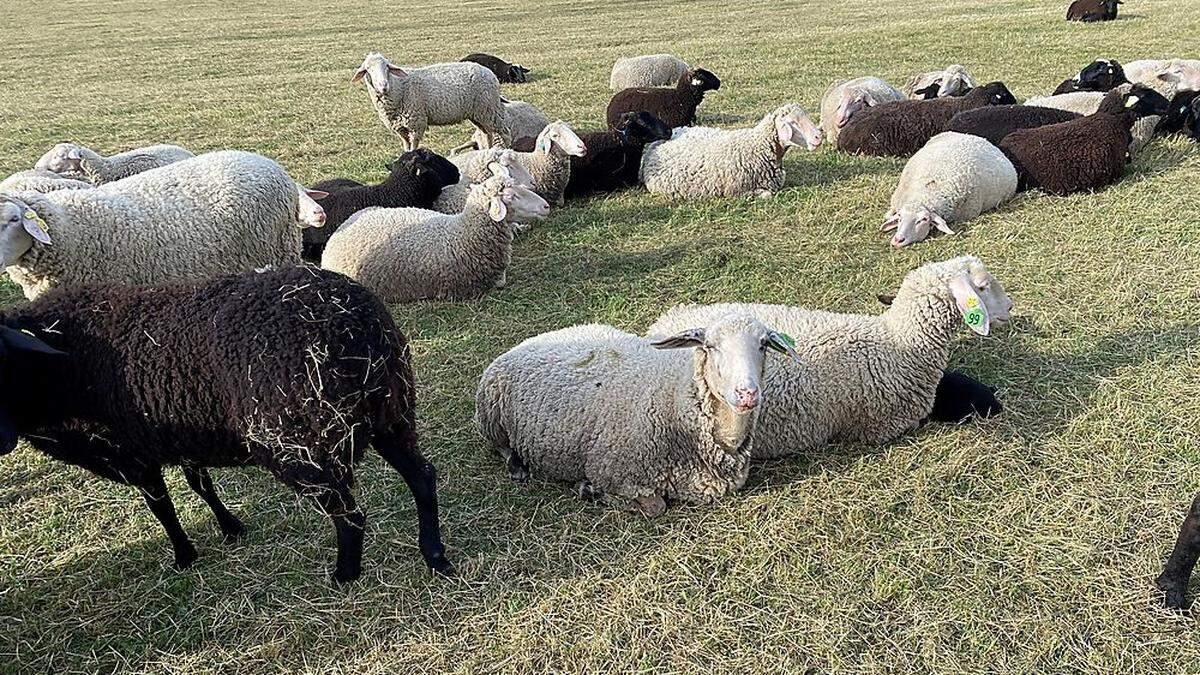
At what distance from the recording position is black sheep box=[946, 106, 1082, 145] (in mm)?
7730

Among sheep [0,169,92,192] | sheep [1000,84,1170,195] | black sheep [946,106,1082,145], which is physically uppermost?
sheep [0,169,92,192]

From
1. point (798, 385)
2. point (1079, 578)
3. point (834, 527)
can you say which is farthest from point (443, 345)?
point (1079, 578)

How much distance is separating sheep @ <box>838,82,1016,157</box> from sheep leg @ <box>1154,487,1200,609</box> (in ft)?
20.7

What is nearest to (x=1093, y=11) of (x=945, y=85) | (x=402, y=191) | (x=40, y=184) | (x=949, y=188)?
(x=945, y=85)

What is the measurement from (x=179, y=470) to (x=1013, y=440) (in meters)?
4.18

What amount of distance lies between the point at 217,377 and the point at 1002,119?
754 centimetres

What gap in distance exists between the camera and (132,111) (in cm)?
1399

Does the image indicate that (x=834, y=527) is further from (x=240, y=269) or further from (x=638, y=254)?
(x=240, y=269)

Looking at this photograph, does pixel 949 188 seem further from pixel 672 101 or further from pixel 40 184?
pixel 40 184

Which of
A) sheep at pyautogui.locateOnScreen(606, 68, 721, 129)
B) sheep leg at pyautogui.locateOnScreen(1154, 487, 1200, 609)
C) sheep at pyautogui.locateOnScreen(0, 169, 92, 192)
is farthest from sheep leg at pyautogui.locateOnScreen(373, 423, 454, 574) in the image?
sheep at pyautogui.locateOnScreen(606, 68, 721, 129)

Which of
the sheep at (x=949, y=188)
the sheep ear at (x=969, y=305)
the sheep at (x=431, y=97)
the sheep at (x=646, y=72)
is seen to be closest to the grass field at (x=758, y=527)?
the sheep at (x=949, y=188)

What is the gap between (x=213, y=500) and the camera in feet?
11.5

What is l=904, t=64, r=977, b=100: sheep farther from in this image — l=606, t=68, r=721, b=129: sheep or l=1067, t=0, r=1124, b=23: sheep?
l=1067, t=0, r=1124, b=23: sheep

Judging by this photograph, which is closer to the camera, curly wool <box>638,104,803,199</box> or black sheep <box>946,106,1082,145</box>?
curly wool <box>638,104,803,199</box>
